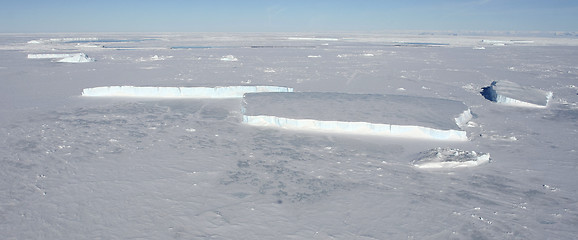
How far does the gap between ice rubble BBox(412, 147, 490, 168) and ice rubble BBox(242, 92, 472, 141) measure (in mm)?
1130

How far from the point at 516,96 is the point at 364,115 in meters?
5.67

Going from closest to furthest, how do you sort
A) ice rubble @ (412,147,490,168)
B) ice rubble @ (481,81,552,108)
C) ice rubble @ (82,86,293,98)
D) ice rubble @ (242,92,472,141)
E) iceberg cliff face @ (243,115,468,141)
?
ice rubble @ (412,147,490,168) → iceberg cliff face @ (243,115,468,141) → ice rubble @ (242,92,472,141) → ice rubble @ (481,81,552,108) → ice rubble @ (82,86,293,98)

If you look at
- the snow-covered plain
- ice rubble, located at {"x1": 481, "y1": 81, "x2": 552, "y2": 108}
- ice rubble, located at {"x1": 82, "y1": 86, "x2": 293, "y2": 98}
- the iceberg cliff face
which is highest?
ice rubble, located at {"x1": 82, "y1": 86, "x2": 293, "y2": 98}

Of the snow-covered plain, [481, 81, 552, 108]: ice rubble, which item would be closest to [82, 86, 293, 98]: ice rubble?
the snow-covered plain

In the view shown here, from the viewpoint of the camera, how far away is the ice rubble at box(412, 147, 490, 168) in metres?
5.89

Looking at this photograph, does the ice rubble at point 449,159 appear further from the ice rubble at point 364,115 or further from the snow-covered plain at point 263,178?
the ice rubble at point 364,115

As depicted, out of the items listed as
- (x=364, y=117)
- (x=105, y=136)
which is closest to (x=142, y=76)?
(x=105, y=136)

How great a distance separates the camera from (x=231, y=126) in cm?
817

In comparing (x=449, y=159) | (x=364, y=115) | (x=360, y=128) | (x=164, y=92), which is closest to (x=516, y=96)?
(x=364, y=115)

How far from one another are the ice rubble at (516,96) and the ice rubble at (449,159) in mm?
5260

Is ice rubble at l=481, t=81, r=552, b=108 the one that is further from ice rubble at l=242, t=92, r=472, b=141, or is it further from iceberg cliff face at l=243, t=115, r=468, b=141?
iceberg cliff face at l=243, t=115, r=468, b=141

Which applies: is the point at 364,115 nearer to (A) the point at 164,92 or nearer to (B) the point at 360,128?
(B) the point at 360,128

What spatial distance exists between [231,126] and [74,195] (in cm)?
385

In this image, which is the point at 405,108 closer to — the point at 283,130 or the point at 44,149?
the point at 283,130
